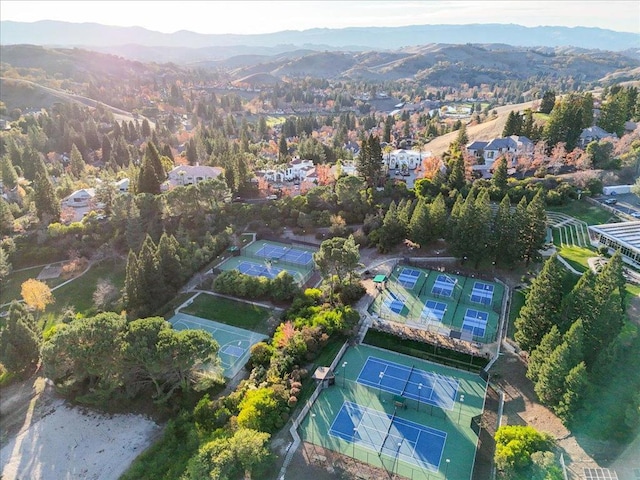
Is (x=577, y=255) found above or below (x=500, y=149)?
below

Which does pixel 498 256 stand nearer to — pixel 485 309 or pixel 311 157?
pixel 485 309

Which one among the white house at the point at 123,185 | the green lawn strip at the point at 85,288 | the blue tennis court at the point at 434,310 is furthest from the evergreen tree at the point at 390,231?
the white house at the point at 123,185

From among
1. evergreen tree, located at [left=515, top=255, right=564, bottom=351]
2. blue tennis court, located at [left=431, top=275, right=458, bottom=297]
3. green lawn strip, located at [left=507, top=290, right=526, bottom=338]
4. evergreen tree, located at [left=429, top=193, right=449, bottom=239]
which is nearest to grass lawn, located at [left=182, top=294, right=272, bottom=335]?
blue tennis court, located at [left=431, top=275, right=458, bottom=297]

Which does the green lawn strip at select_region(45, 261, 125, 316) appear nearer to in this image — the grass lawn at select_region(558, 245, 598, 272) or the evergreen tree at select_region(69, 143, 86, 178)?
the evergreen tree at select_region(69, 143, 86, 178)

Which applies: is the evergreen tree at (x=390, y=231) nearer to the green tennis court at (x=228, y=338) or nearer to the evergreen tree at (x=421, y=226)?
the evergreen tree at (x=421, y=226)

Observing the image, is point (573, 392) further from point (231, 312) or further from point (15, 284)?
point (15, 284)

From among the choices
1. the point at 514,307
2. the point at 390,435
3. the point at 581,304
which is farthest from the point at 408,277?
the point at 390,435
